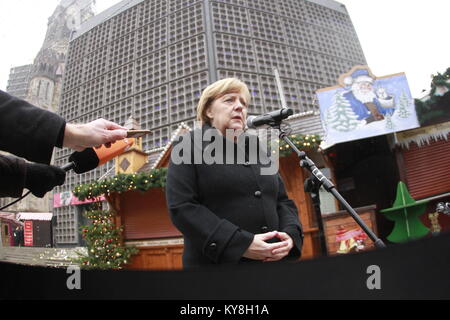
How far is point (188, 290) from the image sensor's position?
0.19 meters

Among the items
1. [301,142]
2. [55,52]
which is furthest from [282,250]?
[301,142]

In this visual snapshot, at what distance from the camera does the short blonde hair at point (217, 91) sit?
0.48 m

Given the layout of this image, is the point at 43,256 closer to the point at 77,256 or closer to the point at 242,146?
the point at 77,256

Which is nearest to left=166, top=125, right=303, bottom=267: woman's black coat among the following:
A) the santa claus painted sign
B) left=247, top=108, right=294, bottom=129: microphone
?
Result: left=247, top=108, right=294, bottom=129: microphone

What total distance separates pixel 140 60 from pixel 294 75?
18.4 inches

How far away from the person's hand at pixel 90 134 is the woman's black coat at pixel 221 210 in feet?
0.46

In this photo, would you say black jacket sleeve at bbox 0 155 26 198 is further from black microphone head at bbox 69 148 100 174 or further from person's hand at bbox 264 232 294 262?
person's hand at bbox 264 232 294 262

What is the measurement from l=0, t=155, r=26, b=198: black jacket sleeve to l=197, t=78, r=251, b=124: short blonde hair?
0.32m

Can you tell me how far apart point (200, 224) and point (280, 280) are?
183 mm

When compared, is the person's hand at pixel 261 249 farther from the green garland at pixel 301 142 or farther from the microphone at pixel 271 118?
the green garland at pixel 301 142

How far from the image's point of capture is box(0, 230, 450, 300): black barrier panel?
150 mm

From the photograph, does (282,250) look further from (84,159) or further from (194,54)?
(194,54)

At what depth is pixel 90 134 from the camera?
0.23 metres
